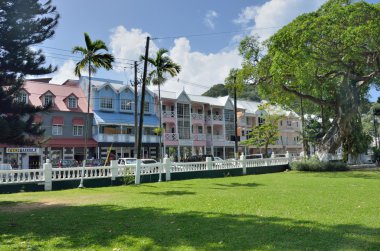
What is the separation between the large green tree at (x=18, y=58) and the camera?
39.4ft

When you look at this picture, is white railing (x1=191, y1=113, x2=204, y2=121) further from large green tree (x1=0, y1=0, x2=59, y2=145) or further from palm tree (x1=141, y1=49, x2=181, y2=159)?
large green tree (x1=0, y1=0, x2=59, y2=145)

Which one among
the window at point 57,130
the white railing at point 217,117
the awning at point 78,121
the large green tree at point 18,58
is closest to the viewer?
the large green tree at point 18,58

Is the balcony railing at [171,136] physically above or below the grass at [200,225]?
above

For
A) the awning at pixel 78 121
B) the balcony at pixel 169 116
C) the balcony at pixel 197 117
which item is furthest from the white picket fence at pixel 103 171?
the balcony at pixel 197 117

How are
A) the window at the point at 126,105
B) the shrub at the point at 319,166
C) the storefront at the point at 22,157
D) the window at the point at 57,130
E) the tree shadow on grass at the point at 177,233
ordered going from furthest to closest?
the window at the point at 126,105, the window at the point at 57,130, the storefront at the point at 22,157, the shrub at the point at 319,166, the tree shadow on grass at the point at 177,233

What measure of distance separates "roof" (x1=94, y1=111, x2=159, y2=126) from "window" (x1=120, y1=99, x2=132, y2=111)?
83cm

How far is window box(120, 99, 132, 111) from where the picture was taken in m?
48.2

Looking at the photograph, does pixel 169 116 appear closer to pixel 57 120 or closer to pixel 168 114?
pixel 168 114

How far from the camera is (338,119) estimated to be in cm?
3119

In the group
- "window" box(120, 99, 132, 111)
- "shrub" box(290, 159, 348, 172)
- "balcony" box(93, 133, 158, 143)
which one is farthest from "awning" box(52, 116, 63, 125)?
"shrub" box(290, 159, 348, 172)

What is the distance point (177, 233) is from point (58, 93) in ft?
135

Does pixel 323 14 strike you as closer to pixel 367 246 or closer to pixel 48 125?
pixel 367 246

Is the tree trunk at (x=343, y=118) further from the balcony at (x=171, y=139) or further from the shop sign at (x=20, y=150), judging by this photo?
the shop sign at (x=20, y=150)

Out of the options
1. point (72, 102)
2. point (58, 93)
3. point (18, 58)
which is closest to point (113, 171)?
point (18, 58)
